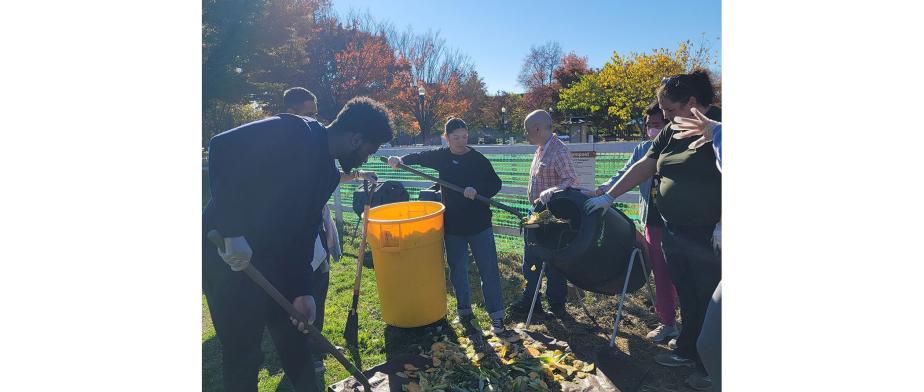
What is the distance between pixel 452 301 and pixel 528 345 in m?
1.31

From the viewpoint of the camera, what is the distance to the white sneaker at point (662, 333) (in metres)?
3.51

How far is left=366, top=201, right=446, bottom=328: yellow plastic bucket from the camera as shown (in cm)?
343

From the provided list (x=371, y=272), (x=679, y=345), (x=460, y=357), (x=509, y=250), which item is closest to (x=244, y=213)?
(x=460, y=357)

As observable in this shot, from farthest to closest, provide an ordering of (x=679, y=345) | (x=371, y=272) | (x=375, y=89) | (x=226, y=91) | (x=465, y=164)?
1. (x=375, y=89)
2. (x=226, y=91)
3. (x=371, y=272)
4. (x=465, y=164)
5. (x=679, y=345)

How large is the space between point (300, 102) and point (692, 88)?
276cm

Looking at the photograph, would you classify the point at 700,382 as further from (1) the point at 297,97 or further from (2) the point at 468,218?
(1) the point at 297,97

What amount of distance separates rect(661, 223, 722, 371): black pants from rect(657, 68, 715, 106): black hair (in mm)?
734

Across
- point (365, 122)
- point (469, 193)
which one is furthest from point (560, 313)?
point (365, 122)

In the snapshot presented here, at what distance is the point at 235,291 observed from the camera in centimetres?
204

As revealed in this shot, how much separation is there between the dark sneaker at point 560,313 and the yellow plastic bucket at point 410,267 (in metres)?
1.02

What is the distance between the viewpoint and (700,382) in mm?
2797

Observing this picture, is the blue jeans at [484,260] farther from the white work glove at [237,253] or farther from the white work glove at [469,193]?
the white work glove at [237,253]

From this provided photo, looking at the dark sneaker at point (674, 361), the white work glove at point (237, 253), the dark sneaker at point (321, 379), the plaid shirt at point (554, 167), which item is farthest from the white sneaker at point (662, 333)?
the white work glove at point (237, 253)

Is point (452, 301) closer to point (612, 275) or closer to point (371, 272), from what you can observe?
point (371, 272)
